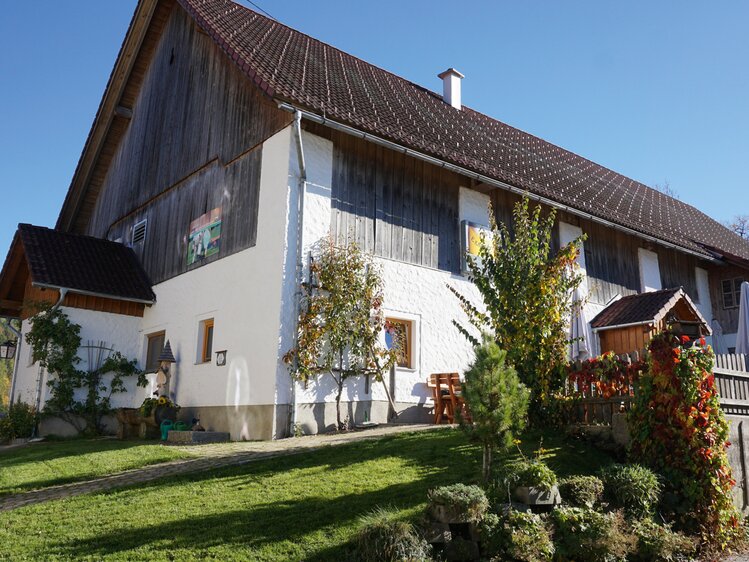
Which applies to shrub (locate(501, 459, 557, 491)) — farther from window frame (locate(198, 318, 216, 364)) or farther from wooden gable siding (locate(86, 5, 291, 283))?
window frame (locate(198, 318, 216, 364))

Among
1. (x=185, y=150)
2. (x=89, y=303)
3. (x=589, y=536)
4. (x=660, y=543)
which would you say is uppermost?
(x=185, y=150)

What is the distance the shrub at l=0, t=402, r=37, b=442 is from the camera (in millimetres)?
16594

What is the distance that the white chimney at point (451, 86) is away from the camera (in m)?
21.9

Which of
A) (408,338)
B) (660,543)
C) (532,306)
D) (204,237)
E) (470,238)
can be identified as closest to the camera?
(660,543)

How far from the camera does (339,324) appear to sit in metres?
13.2

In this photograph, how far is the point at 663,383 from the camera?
8195mm

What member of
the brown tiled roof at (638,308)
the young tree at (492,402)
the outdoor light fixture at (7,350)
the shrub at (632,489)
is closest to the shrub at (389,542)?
the young tree at (492,402)

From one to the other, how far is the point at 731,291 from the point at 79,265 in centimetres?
2035

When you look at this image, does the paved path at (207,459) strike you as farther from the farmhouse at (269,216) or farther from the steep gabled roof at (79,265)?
the steep gabled roof at (79,265)

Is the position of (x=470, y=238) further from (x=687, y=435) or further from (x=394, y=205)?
(x=687, y=435)

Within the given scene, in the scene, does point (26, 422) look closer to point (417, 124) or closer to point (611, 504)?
point (417, 124)

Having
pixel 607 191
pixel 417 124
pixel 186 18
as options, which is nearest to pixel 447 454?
pixel 417 124

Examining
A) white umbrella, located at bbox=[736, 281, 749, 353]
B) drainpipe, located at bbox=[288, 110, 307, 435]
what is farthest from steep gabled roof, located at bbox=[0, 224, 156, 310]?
white umbrella, located at bbox=[736, 281, 749, 353]

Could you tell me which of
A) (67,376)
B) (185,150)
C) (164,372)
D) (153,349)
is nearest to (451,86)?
(185,150)
